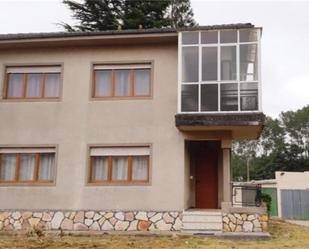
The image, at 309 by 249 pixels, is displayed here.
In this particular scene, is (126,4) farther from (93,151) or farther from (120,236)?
(120,236)

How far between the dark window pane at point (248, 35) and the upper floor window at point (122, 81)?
354 cm

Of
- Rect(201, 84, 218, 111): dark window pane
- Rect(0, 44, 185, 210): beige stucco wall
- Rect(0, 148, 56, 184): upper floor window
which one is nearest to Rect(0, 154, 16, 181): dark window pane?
Rect(0, 148, 56, 184): upper floor window

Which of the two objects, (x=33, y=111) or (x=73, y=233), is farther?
(x=33, y=111)

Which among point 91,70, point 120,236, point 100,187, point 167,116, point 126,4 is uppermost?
point 126,4

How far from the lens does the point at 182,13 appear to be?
3716 cm

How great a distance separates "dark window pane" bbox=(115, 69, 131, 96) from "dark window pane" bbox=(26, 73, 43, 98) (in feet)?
9.96

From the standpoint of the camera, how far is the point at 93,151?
15.4 metres

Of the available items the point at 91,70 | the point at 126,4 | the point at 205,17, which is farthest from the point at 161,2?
the point at 91,70

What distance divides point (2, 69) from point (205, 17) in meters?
26.3

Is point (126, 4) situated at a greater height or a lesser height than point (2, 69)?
greater

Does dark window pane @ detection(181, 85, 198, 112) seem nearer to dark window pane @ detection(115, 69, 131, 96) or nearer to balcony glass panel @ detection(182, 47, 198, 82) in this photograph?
balcony glass panel @ detection(182, 47, 198, 82)

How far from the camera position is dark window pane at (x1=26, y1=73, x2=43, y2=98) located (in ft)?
53.1

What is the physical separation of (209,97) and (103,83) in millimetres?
4191

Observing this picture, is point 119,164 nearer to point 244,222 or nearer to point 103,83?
point 103,83
